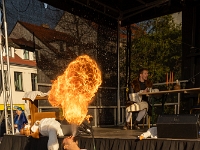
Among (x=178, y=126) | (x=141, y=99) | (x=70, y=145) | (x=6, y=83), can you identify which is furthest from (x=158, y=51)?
(x=70, y=145)

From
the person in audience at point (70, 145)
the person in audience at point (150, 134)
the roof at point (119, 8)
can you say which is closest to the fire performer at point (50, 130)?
the person in audience at point (150, 134)

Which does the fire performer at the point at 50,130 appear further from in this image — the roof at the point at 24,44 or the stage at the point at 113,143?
the roof at the point at 24,44

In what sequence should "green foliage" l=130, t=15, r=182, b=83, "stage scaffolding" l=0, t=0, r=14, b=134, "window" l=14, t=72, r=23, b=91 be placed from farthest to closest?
"green foliage" l=130, t=15, r=182, b=83, "window" l=14, t=72, r=23, b=91, "stage scaffolding" l=0, t=0, r=14, b=134

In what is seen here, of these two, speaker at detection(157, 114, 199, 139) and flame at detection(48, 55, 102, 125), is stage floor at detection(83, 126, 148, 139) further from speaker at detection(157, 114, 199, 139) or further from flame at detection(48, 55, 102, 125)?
flame at detection(48, 55, 102, 125)

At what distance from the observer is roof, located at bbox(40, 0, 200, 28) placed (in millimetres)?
8188

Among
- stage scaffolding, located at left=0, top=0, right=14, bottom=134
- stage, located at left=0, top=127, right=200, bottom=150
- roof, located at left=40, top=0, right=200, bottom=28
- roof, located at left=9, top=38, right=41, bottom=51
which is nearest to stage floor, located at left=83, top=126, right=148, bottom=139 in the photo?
stage, located at left=0, top=127, right=200, bottom=150

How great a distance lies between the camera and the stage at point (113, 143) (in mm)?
4041

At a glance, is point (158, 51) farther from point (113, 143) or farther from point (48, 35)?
point (113, 143)

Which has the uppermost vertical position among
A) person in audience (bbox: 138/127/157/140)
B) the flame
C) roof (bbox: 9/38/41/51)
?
roof (bbox: 9/38/41/51)

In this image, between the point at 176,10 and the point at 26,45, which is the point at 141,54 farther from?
the point at 26,45

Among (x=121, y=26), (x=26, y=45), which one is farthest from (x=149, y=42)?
(x=26, y=45)

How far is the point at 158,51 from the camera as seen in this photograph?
1948 centimetres

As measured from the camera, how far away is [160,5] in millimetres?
8453

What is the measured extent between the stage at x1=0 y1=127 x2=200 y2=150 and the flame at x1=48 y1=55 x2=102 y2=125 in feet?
3.05
